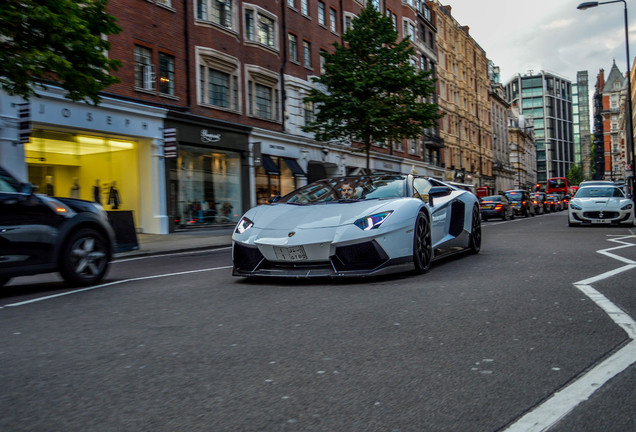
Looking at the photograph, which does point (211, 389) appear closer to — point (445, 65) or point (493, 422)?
point (493, 422)

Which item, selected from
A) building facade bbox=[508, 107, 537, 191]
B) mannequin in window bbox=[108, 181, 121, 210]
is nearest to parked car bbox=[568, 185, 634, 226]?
mannequin in window bbox=[108, 181, 121, 210]

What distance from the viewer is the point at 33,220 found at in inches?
247

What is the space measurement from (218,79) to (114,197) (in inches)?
268

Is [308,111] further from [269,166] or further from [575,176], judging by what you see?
[575,176]

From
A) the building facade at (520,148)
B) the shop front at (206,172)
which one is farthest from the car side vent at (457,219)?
the building facade at (520,148)

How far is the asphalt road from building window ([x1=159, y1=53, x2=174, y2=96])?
16259mm

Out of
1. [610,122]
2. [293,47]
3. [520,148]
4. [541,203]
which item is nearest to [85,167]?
[293,47]

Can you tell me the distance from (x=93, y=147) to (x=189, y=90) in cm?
462

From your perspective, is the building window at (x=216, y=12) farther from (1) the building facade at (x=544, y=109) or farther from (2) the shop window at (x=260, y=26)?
(1) the building facade at (x=544, y=109)

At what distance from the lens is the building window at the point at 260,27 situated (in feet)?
86.9

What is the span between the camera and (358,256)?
615 cm

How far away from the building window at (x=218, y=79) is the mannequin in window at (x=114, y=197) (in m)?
4.91

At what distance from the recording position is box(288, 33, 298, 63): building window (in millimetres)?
29789

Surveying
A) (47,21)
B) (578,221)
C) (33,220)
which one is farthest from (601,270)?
(578,221)
